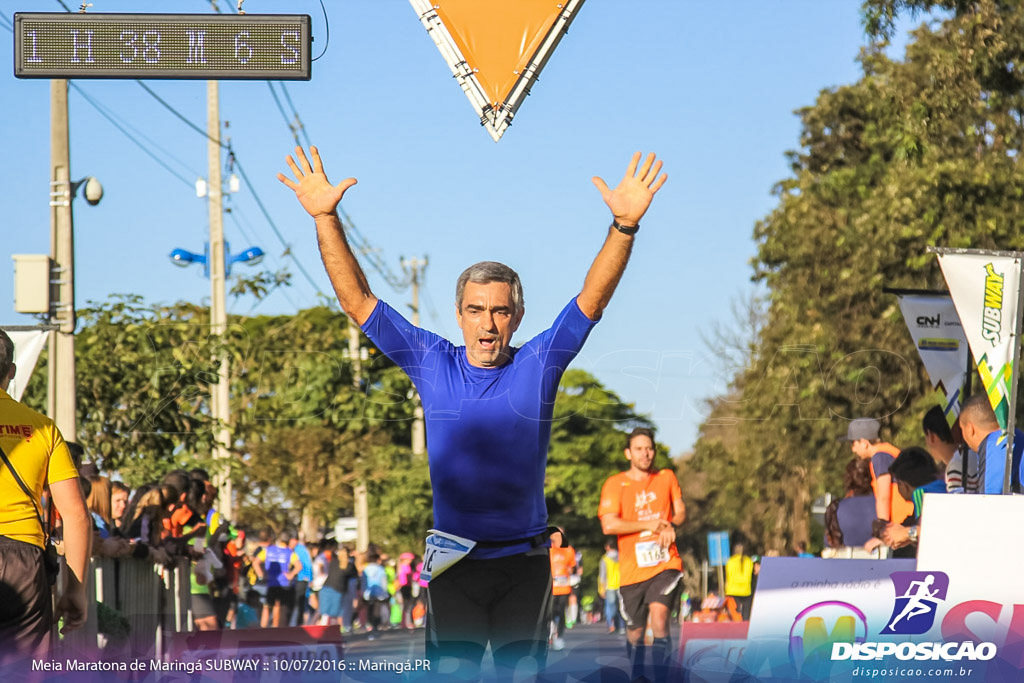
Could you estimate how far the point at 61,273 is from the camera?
11.7 metres

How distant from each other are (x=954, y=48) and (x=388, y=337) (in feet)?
39.6

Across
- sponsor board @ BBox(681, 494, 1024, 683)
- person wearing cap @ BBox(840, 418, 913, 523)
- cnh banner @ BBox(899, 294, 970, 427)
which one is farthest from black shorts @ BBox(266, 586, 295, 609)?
sponsor board @ BBox(681, 494, 1024, 683)

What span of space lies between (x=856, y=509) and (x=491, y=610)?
6.50m

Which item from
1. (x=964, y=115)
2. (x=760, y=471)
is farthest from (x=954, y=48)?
(x=760, y=471)

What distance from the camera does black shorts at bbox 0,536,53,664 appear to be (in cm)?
512

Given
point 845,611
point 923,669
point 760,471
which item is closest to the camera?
point 923,669

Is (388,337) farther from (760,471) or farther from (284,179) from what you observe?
(760,471)

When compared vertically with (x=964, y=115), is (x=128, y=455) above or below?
below

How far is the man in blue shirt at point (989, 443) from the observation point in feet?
25.7

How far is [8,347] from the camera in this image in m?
5.39

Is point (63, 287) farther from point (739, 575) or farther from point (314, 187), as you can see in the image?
point (739, 575)

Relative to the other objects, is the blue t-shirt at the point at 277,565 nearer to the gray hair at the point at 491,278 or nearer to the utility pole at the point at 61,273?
the utility pole at the point at 61,273

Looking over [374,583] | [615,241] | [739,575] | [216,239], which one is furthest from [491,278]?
[216,239]

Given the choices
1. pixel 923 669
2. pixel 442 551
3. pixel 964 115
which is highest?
pixel 964 115
